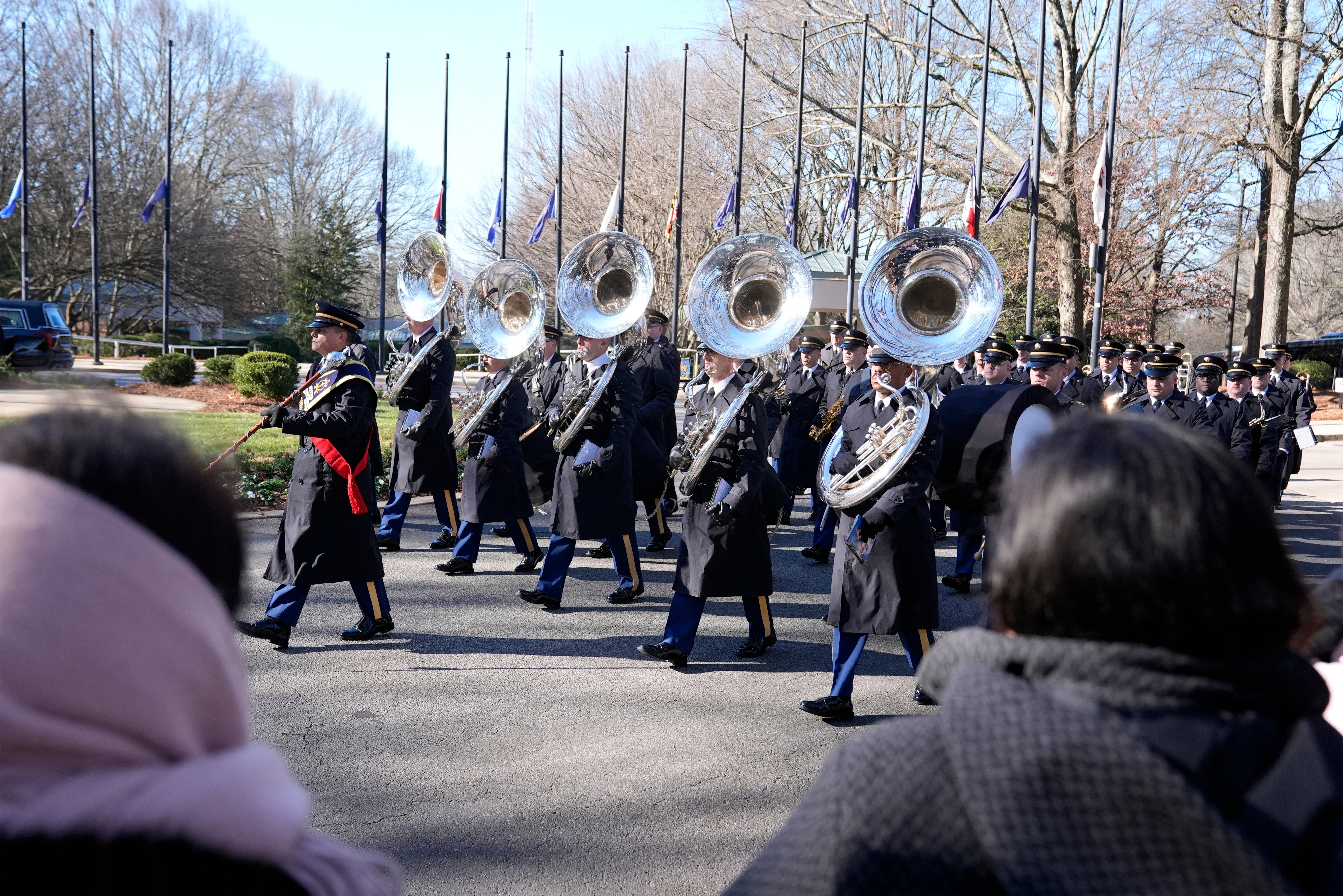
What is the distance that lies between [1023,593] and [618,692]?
4.53 meters

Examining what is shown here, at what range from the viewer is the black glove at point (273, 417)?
570 cm

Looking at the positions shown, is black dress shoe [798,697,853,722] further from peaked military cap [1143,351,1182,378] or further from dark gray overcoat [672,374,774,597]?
peaked military cap [1143,351,1182,378]

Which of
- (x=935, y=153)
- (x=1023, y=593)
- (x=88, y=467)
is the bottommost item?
(x=1023, y=593)

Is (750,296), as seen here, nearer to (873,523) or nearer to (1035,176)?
(873,523)

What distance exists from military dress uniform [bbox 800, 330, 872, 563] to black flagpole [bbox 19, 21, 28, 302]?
23619mm

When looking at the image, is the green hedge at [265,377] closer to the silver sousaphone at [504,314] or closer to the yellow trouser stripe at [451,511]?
the silver sousaphone at [504,314]

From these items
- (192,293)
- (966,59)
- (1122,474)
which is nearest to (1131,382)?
(1122,474)

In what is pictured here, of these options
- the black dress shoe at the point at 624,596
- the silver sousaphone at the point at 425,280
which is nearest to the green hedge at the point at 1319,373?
the silver sousaphone at the point at 425,280

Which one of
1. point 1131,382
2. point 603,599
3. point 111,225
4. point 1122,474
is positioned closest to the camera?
point 1122,474

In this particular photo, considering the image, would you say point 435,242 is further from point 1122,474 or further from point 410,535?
point 1122,474

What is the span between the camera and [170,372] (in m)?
21.3

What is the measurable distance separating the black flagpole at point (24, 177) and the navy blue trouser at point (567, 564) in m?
25.0

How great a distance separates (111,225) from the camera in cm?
3753

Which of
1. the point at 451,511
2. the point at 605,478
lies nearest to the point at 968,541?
the point at 605,478
